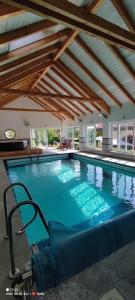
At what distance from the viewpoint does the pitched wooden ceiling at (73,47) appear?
2656 millimetres

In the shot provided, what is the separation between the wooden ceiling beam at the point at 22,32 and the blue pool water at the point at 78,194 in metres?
3.54

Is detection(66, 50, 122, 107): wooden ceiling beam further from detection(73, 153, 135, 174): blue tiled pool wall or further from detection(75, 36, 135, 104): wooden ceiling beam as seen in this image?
detection(73, 153, 135, 174): blue tiled pool wall

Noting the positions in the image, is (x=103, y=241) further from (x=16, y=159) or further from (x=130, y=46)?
(x=16, y=159)

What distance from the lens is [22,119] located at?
13734mm

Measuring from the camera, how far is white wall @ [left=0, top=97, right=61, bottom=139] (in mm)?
13177

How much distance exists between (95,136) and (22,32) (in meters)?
8.48

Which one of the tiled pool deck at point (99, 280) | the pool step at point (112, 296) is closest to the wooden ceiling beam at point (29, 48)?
the tiled pool deck at point (99, 280)

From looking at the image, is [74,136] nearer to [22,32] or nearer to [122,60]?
[122,60]

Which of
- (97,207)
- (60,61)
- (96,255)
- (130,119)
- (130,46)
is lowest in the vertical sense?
(97,207)

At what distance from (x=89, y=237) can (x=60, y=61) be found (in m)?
7.95

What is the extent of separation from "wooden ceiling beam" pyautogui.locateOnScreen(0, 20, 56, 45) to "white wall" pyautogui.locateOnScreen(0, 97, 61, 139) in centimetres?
997

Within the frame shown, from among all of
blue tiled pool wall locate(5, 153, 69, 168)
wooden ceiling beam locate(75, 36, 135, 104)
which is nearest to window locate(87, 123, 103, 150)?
blue tiled pool wall locate(5, 153, 69, 168)

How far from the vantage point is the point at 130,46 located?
3584mm

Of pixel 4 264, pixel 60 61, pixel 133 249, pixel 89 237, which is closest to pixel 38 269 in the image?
pixel 89 237
